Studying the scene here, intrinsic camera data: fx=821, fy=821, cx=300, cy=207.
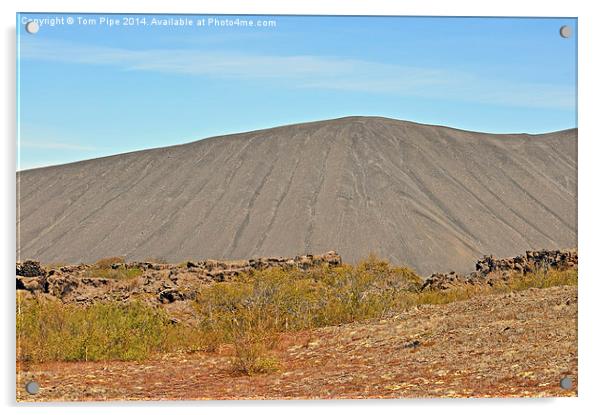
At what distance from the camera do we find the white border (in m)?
7.62

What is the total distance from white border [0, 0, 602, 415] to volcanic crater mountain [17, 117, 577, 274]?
11.3 metres

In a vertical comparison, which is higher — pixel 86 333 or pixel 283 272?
pixel 283 272

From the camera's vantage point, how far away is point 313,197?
97.8 feet

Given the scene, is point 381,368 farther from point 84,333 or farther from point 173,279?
point 173,279

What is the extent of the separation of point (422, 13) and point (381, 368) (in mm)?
3523

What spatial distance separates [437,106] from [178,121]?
349 centimetres

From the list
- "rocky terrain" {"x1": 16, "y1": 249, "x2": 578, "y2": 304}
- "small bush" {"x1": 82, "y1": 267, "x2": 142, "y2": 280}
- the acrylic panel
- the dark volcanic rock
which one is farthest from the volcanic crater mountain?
the dark volcanic rock

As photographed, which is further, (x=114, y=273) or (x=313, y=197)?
(x=313, y=197)

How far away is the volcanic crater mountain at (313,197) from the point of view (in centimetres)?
2378

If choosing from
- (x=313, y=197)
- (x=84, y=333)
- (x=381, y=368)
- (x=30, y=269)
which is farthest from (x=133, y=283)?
(x=313, y=197)

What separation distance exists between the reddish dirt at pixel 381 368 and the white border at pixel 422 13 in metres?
0.10

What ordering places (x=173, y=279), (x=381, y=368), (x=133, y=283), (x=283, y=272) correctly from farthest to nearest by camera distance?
(x=173, y=279)
(x=133, y=283)
(x=283, y=272)
(x=381, y=368)

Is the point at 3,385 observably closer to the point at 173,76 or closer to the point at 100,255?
the point at 173,76

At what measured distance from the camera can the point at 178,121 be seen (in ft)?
34.3
